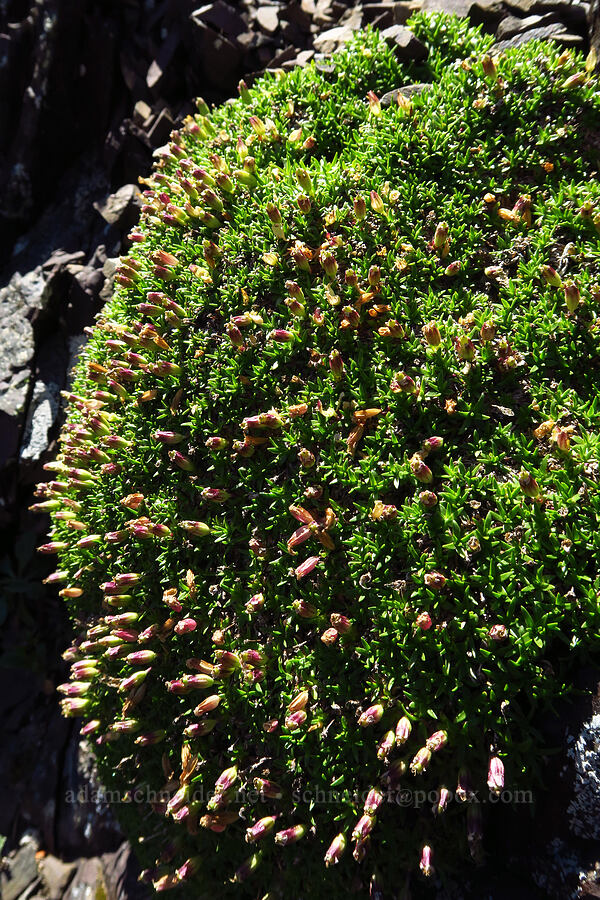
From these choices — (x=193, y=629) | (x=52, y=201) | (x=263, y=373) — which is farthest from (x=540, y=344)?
(x=52, y=201)

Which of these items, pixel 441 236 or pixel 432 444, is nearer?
pixel 432 444

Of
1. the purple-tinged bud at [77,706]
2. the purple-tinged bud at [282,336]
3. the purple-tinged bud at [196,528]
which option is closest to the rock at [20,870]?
the purple-tinged bud at [77,706]

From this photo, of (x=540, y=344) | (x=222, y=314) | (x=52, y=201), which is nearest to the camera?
(x=540, y=344)

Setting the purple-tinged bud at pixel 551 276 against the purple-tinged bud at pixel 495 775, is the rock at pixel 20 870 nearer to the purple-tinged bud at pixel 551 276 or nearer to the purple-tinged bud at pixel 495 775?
the purple-tinged bud at pixel 495 775

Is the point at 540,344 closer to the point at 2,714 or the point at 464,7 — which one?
the point at 464,7

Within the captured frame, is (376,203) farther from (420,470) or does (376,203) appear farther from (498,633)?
(498,633)

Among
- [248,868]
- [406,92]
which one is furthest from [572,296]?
[248,868]
